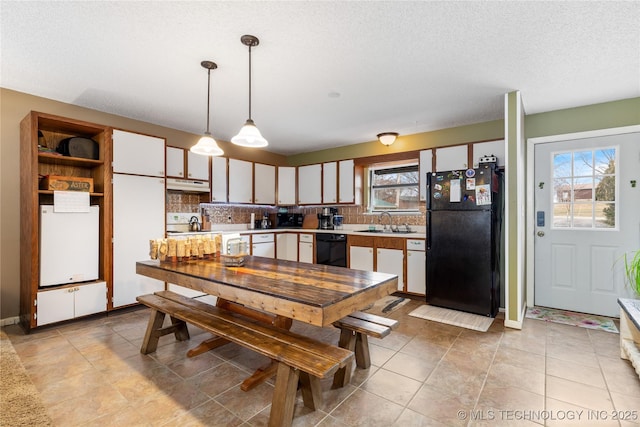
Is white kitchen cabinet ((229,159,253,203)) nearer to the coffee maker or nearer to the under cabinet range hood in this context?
the under cabinet range hood

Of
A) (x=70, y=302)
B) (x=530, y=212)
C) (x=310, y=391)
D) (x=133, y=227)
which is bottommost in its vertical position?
(x=310, y=391)

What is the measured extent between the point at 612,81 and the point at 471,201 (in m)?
1.58

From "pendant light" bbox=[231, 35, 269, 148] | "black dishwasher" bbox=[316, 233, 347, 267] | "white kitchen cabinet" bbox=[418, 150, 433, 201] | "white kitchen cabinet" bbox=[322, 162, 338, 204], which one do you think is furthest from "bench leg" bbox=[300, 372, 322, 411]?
"white kitchen cabinet" bbox=[322, 162, 338, 204]

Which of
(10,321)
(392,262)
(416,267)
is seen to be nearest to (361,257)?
(392,262)

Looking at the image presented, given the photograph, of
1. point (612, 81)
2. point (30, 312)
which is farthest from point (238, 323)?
point (612, 81)

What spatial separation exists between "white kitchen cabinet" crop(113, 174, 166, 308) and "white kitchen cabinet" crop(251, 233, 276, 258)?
1.49 metres

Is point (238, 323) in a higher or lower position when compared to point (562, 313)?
higher

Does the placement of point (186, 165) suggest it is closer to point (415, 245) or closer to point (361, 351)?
point (415, 245)

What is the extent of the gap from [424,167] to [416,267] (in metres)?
1.43

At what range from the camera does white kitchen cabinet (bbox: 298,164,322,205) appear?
551 centimetres

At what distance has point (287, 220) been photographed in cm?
602

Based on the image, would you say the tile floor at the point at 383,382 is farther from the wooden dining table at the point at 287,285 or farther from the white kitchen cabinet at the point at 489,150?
the white kitchen cabinet at the point at 489,150

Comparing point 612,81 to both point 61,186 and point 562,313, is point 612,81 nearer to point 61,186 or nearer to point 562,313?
point 562,313

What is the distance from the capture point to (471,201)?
3.46 meters
